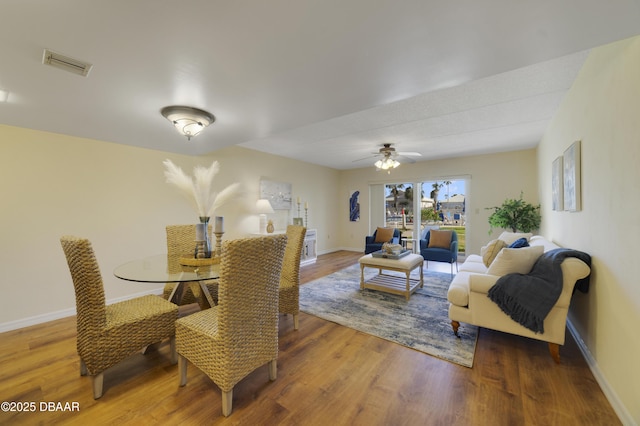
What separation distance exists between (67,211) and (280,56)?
10.6ft

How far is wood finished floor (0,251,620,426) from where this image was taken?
1484 mm

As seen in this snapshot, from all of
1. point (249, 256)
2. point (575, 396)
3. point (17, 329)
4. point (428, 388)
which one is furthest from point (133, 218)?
point (575, 396)

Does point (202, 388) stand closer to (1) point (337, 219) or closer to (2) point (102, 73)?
(2) point (102, 73)

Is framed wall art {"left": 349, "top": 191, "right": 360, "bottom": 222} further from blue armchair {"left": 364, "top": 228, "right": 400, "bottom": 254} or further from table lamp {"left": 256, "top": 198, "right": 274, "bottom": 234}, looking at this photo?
table lamp {"left": 256, "top": 198, "right": 274, "bottom": 234}

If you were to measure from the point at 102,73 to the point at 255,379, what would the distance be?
7.81ft

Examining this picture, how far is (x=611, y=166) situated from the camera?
5.33 ft

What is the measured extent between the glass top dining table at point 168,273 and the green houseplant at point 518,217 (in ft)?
16.1

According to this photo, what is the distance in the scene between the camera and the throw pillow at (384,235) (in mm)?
5289

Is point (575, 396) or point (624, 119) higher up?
point (624, 119)

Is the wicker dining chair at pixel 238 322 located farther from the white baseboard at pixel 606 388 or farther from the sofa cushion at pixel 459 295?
the white baseboard at pixel 606 388

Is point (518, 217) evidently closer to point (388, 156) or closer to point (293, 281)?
point (388, 156)

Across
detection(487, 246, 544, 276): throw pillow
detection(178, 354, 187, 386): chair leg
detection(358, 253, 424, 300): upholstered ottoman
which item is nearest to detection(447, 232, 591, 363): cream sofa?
detection(487, 246, 544, 276): throw pillow

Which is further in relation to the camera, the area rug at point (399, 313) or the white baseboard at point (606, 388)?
the area rug at point (399, 313)

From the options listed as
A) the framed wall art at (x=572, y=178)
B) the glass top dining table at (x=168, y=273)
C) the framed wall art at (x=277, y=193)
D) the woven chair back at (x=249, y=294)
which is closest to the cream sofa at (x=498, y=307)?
the framed wall art at (x=572, y=178)
